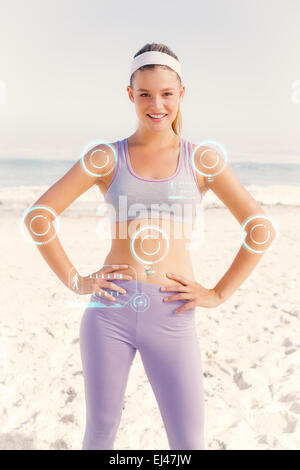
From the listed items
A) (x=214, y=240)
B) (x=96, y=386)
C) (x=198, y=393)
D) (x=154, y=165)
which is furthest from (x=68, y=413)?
(x=214, y=240)

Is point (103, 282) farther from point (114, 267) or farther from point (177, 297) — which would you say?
point (177, 297)

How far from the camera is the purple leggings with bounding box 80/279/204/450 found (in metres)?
1.90

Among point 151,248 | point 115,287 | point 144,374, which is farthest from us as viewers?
point 144,374

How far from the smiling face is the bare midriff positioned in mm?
467

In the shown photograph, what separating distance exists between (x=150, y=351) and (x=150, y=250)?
469 mm

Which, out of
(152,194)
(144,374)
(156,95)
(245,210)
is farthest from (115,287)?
(144,374)

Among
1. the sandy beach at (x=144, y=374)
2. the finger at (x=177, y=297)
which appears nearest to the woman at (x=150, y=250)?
the finger at (x=177, y=297)

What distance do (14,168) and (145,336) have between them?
3218 centimetres

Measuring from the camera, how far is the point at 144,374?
394 centimetres

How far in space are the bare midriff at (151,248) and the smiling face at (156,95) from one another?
467mm

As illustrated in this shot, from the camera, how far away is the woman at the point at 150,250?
1906mm

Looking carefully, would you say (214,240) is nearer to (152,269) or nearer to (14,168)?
(152,269)

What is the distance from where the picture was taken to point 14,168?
31875 mm

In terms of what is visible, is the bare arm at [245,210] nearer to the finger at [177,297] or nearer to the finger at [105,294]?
the finger at [177,297]
